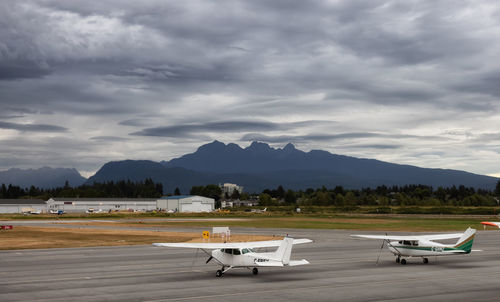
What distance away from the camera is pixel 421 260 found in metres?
42.8

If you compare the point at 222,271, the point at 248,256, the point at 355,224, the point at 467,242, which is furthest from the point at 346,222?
the point at 248,256

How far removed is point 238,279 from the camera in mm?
32438

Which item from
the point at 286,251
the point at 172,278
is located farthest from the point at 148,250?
the point at 286,251

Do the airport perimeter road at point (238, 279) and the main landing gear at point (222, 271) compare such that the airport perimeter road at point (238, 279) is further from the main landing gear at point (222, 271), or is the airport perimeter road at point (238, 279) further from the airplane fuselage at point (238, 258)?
the airplane fuselage at point (238, 258)

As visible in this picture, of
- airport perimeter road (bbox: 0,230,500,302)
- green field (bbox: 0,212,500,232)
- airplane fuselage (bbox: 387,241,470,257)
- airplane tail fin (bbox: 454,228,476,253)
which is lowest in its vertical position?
green field (bbox: 0,212,500,232)

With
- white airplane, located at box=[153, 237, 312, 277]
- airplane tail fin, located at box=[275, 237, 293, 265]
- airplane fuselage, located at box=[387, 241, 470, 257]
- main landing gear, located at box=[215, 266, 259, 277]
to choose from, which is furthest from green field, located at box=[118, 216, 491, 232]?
airplane tail fin, located at box=[275, 237, 293, 265]

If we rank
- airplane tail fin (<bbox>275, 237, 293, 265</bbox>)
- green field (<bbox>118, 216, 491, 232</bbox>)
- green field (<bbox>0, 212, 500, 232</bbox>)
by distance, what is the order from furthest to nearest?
green field (<bbox>0, 212, 500, 232</bbox>), green field (<bbox>118, 216, 491, 232</bbox>), airplane tail fin (<bbox>275, 237, 293, 265</bbox>)

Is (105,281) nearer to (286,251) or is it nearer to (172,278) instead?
(172,278)

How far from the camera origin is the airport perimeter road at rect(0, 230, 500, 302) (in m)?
26.6

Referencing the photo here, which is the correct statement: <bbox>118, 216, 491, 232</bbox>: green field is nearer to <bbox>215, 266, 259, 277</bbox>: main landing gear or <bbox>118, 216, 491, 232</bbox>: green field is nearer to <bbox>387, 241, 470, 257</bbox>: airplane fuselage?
<bbox>387, 241, 470, 257</bbox>: airplane fuselage

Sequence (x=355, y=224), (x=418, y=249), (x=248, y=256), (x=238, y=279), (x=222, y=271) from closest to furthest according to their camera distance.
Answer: (x=238, y=279)
(x=248, y=256)
(x=222, y=271)
(x=418, y=249)
(x=355, y=224)

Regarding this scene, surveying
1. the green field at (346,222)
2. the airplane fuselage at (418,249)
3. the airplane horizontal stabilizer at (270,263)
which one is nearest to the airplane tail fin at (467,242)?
the airplane fuselage at (418,249)

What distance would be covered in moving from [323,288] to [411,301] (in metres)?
5.43

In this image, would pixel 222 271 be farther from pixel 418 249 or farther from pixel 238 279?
pixel 418 249
